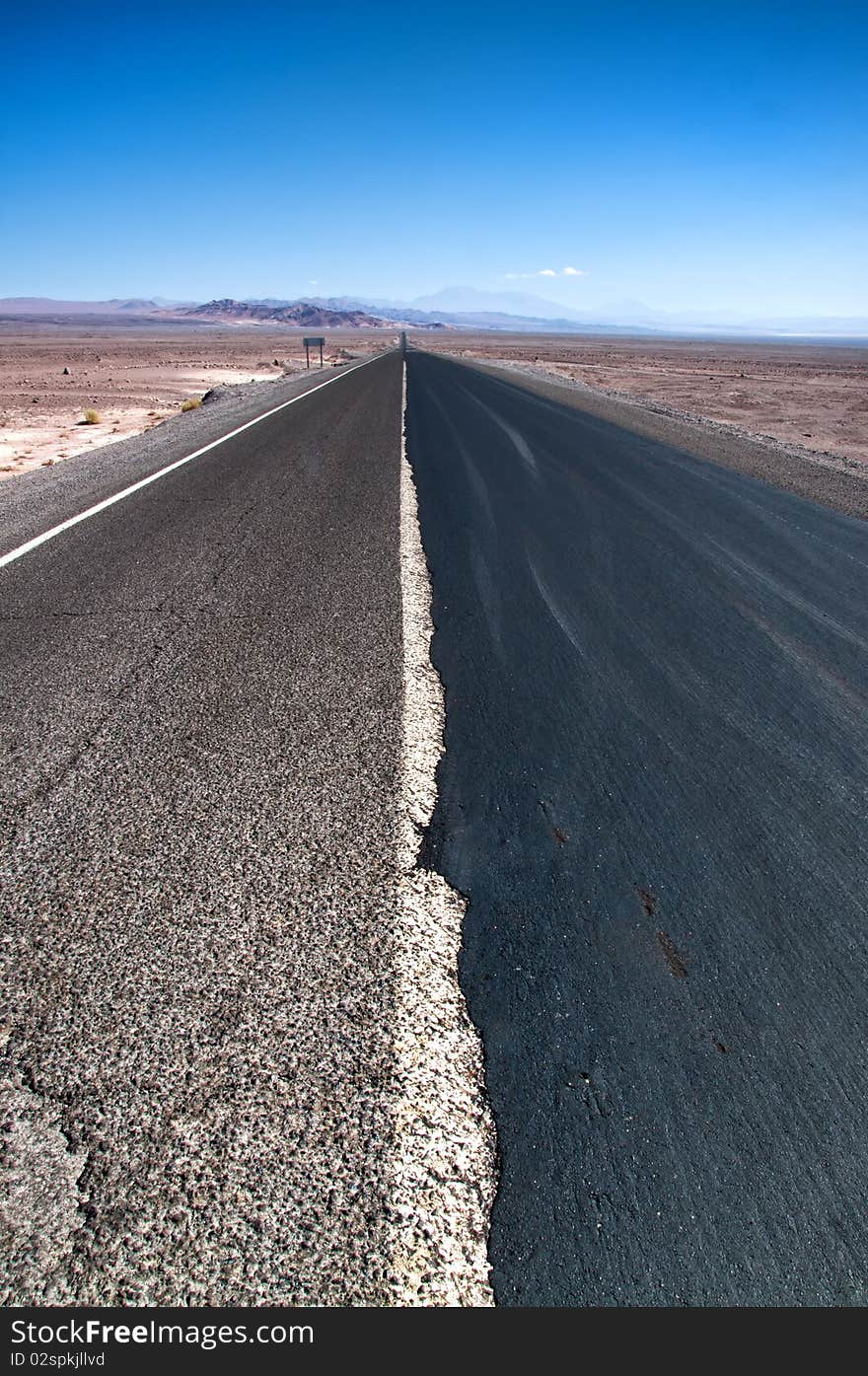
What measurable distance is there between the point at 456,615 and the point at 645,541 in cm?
244

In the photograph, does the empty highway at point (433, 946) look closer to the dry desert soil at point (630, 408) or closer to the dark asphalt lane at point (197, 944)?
the dark asphalt lane at point (197, 944)

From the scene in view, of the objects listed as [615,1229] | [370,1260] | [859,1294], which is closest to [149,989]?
[370,1260]

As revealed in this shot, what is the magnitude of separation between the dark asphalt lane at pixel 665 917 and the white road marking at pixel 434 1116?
0.05m

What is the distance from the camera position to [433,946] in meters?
2.30

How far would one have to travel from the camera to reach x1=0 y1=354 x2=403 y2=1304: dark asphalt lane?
1558mm

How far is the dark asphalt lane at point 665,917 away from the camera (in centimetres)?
162

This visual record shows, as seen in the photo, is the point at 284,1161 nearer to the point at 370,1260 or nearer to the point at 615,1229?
the point at 370,1260

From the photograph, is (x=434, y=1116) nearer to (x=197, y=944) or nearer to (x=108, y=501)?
(x=197, y=944)

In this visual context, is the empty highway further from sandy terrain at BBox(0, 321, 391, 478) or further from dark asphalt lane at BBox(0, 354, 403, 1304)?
sandy terrain at BBox(0, 321, 391, 478)

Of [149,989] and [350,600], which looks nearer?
[149,989]

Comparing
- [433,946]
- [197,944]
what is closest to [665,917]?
[433,946]

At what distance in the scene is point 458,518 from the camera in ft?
24.1

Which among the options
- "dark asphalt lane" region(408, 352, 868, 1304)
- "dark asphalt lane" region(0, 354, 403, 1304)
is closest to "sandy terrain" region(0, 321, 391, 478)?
"dark asphalt lane" region(0, 354, 403, 1304)

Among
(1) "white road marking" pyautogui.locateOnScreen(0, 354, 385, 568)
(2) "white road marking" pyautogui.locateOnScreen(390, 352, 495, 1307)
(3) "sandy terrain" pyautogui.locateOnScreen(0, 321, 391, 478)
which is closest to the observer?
(2) "white road marking" pyautogui.locateOnScreen(390, 352, 495, 1307)
